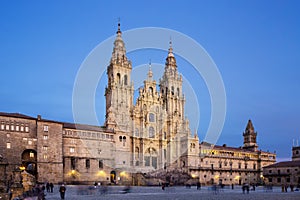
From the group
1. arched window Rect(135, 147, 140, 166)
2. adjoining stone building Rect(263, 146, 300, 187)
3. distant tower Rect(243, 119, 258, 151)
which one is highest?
distant tower Rect(243, 119, 258, 151)

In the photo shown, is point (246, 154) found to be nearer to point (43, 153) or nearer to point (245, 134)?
point (245, 134)

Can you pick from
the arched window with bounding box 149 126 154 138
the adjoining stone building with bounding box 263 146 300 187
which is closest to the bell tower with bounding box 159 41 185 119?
the arched window with bounding box 149 126 154 138

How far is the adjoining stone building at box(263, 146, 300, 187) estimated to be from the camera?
85.1 metres

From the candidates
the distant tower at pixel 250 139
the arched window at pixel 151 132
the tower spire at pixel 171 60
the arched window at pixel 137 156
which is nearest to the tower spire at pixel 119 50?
the tower spire at pixel 171 60

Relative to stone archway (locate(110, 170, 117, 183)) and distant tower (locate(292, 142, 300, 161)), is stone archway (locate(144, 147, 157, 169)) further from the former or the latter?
distant tower (locate(292, 142, 300, 161))

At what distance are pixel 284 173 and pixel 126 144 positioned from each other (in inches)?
1553

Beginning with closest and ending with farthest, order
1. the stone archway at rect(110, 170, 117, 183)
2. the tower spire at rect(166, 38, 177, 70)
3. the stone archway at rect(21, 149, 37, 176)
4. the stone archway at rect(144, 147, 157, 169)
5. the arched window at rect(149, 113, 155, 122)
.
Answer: the stone archway at rect(21, 149, 37, 176) < the stone archway at rect(110, 170, 117, 183) < the stone archway at rect(144, 147, 157, 169) < the arched window at rect(149, 113, 155, 122) < the tower spire at rect(166, 38, 177, 70)

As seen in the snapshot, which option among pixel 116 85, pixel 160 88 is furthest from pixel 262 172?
pixel 116 85

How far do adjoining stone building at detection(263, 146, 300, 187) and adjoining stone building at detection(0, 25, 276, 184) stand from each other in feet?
18.3

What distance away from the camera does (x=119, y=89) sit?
3268 inches

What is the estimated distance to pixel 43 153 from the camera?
57.8 m

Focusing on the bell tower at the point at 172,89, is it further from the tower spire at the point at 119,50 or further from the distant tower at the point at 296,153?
the distant tower at the point at 296,153

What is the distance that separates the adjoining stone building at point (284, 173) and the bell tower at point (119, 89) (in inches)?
1484

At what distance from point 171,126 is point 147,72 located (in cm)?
1495
